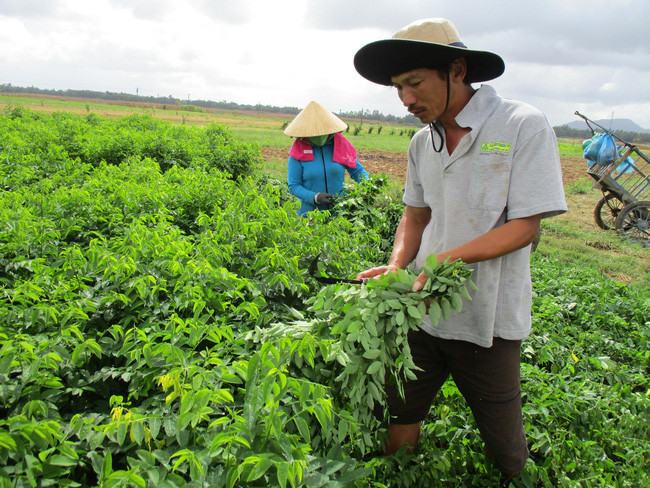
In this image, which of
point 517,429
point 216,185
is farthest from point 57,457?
point 216,185

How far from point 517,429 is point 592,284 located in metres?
3.22

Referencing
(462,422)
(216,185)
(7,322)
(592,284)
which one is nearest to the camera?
(7,322)

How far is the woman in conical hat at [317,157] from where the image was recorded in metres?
4.23

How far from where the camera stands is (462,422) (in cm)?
249

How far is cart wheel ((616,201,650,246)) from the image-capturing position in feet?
23.8

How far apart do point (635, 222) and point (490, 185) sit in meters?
7.36

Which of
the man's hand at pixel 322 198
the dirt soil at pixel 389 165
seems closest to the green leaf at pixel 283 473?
the man's hand at pixel 322 198

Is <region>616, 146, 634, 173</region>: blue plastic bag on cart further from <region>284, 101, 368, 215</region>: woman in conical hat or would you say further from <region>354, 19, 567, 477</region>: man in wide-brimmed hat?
<region>354, 19, 567, 477</region>: man in wide-brimmed hat

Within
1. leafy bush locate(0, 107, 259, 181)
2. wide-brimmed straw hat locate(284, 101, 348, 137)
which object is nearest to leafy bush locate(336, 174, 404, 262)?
wide-brimmed straw hat locate(284, 101, 348, 137)

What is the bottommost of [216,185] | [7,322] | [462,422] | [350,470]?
[462,422]

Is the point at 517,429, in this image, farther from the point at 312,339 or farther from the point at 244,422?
the point at 244,422

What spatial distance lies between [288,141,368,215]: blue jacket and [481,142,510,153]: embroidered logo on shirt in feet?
8.99

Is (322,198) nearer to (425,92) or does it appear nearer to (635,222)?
(425,92)

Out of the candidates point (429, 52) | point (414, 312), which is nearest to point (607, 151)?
point (429, 52)
